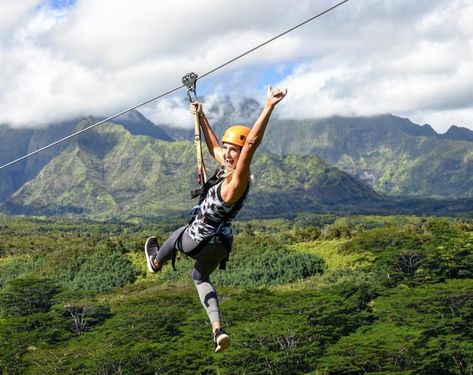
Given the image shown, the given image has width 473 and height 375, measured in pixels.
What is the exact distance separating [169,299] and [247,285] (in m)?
25.7

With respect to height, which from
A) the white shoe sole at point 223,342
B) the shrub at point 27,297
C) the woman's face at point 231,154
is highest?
the woman's face at point 231,154

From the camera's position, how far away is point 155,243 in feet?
25.6

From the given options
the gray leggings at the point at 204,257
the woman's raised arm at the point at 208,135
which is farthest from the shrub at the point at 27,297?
the gray leggings at the point at 204,257

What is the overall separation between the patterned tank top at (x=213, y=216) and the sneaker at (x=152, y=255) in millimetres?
699

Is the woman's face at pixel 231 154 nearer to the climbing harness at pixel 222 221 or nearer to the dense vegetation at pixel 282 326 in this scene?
the climbing harness at pixel 222 221

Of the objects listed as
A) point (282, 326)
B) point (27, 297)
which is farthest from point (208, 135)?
point (27, 297)

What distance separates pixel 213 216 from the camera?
6781 millimetres

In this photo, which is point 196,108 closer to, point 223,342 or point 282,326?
point 223,342

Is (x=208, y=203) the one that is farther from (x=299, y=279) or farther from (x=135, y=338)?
(x=299, y=279)

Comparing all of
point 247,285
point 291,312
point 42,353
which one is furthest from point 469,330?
point 247,285

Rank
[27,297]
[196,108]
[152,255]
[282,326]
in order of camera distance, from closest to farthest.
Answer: [196,108], [152,255], [282,326], [27,297]

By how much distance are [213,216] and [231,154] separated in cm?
68

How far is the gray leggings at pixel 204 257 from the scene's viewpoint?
6.96 metres

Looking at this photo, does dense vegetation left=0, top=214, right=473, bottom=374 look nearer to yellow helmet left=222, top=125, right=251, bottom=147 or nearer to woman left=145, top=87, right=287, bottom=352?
woman left=145, top=87, right=287, bottom=352
